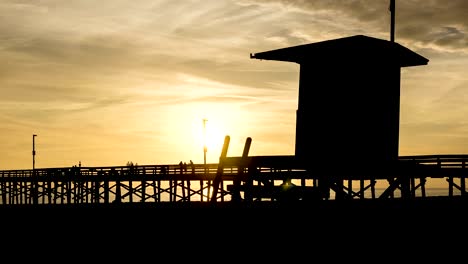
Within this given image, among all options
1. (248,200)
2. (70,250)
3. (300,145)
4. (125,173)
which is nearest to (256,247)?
(248,200)

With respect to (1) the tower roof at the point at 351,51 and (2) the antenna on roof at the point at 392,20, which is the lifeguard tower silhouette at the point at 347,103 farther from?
(2) the antenna on roof at the point at 392,20

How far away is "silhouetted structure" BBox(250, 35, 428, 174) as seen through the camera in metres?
20.8

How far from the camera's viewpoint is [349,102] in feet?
68.9

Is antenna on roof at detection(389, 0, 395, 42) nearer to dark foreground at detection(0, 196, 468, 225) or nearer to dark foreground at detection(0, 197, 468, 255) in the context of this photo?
dark foreground at detection(0, 196, 468, 225)

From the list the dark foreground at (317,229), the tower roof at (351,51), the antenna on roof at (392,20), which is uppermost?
the antenna on roof at (392,20)

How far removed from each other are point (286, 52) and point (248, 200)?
243 inches

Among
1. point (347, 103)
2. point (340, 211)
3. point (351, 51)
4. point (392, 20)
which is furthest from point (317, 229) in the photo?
point (392, 20)

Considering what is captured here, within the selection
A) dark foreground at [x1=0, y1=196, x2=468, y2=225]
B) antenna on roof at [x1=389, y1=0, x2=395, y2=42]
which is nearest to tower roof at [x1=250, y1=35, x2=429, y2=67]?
antenna on roof at [x1=389, y1=0, x2=395, y2=42]

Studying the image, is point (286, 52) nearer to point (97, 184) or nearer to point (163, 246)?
point (163, 246)

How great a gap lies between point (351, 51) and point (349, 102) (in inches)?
65.3

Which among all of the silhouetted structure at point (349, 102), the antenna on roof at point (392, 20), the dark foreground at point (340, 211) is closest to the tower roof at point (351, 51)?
the silhouetted structure at point (349, 102)

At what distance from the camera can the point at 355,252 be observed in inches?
636

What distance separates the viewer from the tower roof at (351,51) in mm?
21016

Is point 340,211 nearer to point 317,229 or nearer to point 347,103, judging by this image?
point 317,229
